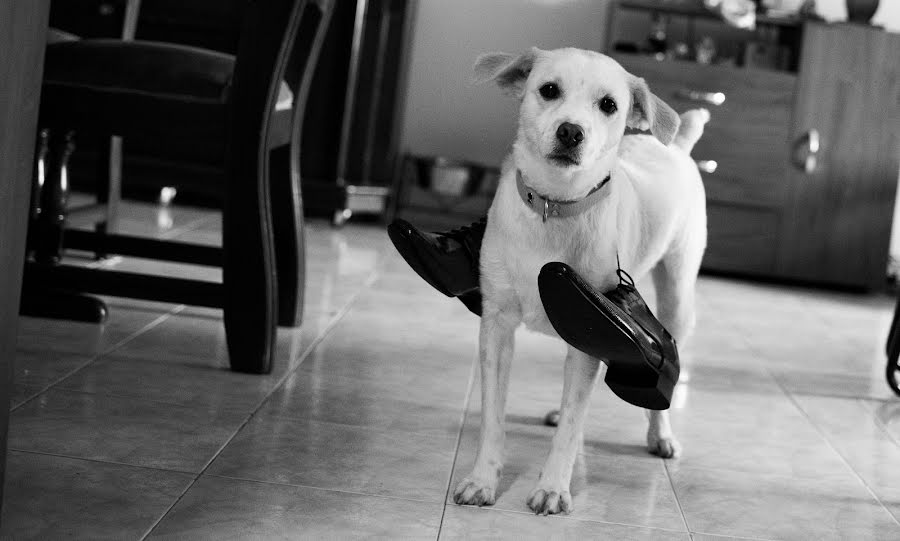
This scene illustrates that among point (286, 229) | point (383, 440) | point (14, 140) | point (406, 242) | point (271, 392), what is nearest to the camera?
point (14, 140)

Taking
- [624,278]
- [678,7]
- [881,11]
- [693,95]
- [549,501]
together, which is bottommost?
[549,501]

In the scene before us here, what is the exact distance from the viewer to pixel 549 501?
1.59 m

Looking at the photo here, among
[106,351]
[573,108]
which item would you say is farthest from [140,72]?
[573,108]

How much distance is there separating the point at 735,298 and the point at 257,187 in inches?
98.4

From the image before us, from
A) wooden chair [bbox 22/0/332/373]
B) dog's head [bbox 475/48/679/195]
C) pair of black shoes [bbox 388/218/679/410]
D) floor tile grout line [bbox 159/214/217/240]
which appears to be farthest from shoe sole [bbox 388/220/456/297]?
floor tile grout line [bbox 159/214/217/240]

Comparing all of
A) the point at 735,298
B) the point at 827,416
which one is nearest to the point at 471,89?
the point at 735,298

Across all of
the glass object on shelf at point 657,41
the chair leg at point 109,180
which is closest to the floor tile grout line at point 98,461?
the chair leg at point 109,180

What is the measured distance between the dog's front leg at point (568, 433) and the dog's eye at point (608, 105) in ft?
1.21

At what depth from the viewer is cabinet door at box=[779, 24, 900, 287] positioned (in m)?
4.46

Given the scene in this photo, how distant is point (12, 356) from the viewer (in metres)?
1.22

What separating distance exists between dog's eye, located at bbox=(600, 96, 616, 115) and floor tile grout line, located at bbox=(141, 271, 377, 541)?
82 centimetres

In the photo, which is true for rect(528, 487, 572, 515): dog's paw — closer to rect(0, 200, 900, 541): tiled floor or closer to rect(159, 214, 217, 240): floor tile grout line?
rect(0, 200, 900, 541): tiled floor

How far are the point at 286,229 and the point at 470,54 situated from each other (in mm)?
2807

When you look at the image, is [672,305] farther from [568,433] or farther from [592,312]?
[592,312]
